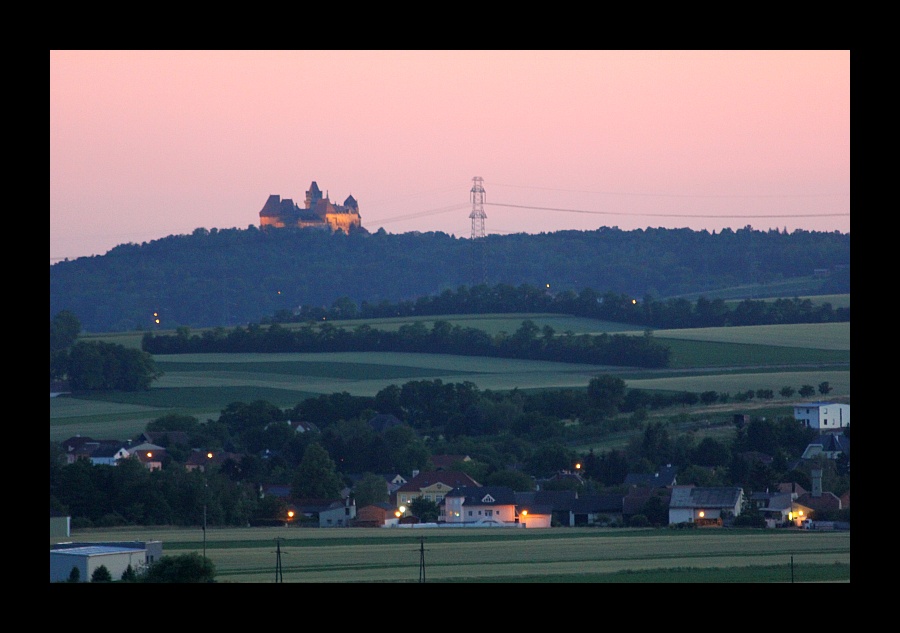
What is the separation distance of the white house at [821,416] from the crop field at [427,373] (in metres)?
2.27

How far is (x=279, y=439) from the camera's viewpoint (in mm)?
28516

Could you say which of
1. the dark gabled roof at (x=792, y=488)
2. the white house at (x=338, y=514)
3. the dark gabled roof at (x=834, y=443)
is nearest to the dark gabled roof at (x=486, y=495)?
the white house at (x=338, y=514)

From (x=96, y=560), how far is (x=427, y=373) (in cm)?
2518

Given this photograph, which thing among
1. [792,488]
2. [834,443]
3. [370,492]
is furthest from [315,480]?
[834,443]

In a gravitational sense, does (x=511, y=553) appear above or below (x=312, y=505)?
above

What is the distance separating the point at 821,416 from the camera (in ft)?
88.9

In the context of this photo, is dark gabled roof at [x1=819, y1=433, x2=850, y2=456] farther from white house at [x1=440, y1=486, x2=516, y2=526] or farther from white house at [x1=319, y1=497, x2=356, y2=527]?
white house at [x1=319, y1=497, x2=356, y2=527]

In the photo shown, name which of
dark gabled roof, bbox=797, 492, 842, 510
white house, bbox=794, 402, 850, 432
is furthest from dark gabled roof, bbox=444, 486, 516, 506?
white house, bbox=794, 402, 850, 432

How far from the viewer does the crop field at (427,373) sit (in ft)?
103

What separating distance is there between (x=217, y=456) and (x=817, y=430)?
13.7 meters

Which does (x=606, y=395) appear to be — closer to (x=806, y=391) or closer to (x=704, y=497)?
(x=806, y=391)

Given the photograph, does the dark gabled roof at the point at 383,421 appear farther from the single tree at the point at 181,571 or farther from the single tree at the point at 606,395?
the single tree at the point at 181,571
